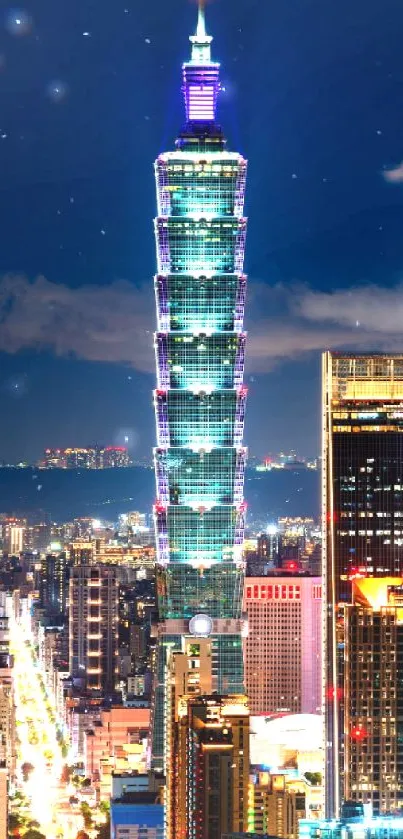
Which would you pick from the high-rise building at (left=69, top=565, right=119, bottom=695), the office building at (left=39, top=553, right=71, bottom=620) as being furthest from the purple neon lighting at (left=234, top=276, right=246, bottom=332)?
the office building at (left=39, top=553, right=71, bottom=620)

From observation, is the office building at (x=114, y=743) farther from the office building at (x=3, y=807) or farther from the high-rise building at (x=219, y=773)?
the high-rise building at (x=219, y=773)

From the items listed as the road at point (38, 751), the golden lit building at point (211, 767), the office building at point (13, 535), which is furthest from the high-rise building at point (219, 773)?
the office building at point (13, 535)

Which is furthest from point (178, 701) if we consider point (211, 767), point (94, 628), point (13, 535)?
point (13, 535)

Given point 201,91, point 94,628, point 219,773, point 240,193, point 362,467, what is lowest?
point 219,773

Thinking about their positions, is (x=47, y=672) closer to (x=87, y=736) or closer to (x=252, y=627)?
(x=252, y=627)

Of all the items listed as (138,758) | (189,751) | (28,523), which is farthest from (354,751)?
(28,523)

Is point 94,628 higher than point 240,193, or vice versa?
point 240,193

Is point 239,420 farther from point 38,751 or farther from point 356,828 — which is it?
point 356,828
